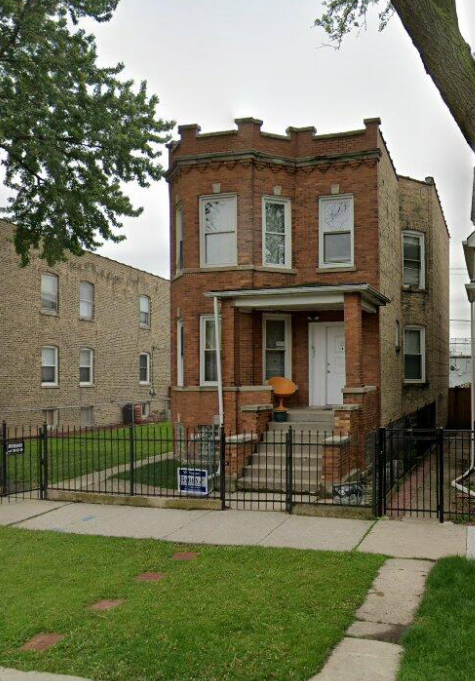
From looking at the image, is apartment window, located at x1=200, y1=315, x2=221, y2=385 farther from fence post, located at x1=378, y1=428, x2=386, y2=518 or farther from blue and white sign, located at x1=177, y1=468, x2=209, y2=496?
fence post, located at x1=378, y1=428, x2=386, y2=518

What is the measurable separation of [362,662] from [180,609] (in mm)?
1853

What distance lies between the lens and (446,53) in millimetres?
6156

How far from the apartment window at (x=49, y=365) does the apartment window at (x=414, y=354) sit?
14.3 m

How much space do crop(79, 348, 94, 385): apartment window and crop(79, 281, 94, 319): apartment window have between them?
5.23 feet

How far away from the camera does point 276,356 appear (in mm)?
16422

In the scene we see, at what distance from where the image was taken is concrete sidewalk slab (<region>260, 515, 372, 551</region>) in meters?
8.49

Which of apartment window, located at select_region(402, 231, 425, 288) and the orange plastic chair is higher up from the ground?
apartment window, located at select_region(402, 231, 425, 288)

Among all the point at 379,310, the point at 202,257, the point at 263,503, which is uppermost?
the point at 202,257

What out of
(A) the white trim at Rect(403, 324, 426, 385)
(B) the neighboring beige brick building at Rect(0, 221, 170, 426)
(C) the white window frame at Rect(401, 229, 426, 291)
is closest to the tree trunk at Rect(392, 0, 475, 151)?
(C) the white window frame at Rect(401, 229, 426, 291)

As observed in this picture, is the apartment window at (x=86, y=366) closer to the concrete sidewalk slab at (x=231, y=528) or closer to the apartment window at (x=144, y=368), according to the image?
the apartment window at (x=144, y=368)

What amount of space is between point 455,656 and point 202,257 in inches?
494

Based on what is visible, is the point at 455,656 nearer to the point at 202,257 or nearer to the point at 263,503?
the point at 263,503

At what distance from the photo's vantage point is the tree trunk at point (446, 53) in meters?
6.09

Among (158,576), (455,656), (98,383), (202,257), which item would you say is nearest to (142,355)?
(98,383)
